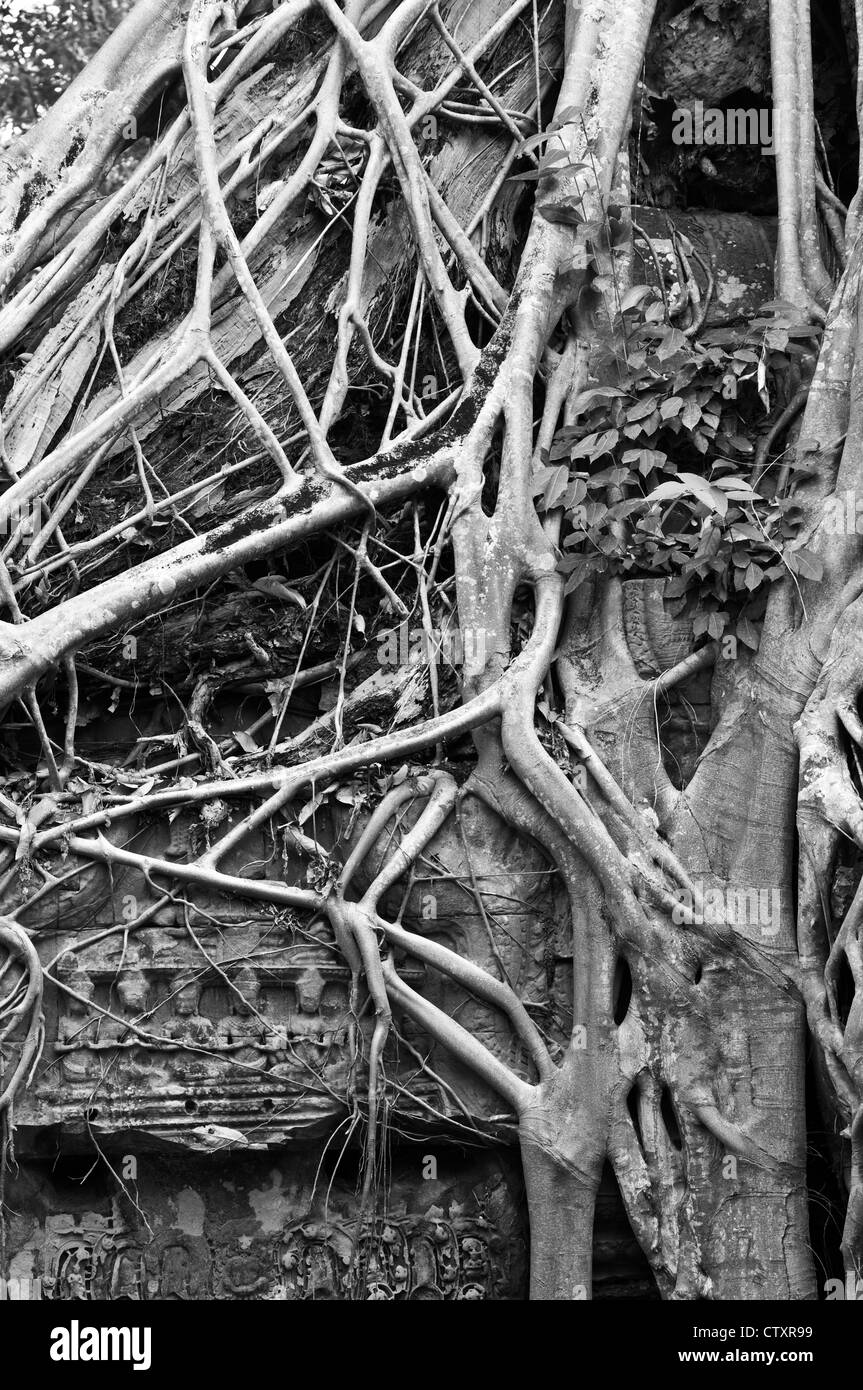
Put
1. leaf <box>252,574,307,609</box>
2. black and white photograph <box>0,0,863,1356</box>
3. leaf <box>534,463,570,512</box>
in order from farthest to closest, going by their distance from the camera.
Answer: leaf <box>252,574,307,609</box> < leaf <box>534,463,570,512</box> < black and white photograph <box>0,0,863,1356</box>

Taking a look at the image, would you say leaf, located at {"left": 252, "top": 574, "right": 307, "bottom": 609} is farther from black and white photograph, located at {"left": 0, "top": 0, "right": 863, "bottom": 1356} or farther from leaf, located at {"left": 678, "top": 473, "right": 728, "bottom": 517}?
leaf, located at {"left": 678, "top": 473, "right": 728, "bottom": 517}

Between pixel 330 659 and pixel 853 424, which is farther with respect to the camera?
pixel 330 659

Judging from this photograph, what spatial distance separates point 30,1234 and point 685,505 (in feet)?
9.42

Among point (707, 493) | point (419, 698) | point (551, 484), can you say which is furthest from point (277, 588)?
point (707, 493)

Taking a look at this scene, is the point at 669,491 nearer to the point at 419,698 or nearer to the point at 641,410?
the point at 641,410

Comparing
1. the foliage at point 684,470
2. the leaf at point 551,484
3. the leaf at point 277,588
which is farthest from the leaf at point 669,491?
the leaf at point 277,588

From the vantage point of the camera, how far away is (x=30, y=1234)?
402 cm

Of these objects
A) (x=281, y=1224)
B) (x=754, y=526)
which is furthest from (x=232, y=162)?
(x=281, y=1224)

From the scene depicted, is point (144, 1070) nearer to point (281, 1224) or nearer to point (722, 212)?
point (281, 1224)

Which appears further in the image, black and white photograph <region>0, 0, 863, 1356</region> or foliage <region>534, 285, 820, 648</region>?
foliage <region>534, 285, 820, 648</region>

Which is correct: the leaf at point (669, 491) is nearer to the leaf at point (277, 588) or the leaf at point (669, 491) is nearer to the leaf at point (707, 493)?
the leaf at point (707, 493)

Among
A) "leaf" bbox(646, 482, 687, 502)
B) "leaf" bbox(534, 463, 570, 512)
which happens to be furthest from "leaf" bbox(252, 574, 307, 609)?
"leaf" bbox(646, 482, 687, 502)

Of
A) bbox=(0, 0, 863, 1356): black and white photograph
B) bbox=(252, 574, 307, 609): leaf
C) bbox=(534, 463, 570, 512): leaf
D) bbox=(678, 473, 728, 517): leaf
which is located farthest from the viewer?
bbox=(252, 574, 307, 609): leaf

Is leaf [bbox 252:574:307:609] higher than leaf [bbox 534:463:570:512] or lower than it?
lower
